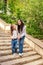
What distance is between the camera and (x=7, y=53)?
9258 mm

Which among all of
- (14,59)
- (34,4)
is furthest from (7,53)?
(34,4)

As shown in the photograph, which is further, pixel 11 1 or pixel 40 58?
pixel 11 1

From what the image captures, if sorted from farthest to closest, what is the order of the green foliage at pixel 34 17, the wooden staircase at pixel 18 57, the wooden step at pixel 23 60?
the green foliage at pixel 34 17 < the wooden staircase at pixel 18 57 < the wooden step at pixel 23 60

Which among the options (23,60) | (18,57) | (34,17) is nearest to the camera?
(23,60)

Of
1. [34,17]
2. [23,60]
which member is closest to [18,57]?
[23,60]

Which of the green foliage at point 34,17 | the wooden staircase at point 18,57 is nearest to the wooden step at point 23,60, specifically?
the wooden staircase at point 18,57

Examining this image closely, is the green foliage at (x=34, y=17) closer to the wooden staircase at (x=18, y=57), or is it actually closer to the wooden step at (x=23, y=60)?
A: the wooden staircase at (x=18, y=57)

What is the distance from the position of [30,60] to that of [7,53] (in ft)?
3.46

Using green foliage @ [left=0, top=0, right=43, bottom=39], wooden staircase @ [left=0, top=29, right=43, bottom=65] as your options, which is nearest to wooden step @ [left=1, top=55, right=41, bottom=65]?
wooden staircase @ [left=0, top=29, right=43, bottom=65]

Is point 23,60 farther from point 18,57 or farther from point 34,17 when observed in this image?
point 34,17

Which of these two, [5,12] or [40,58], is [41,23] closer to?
[40,58]

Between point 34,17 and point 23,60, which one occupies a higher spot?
point 34,17

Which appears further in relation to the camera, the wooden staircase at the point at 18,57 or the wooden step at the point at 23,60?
the wooden staircase at the point at 18,57

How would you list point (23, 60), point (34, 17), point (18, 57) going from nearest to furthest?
1. point (23, 60)
2. point (18, 57)
3. point (34, 17)
